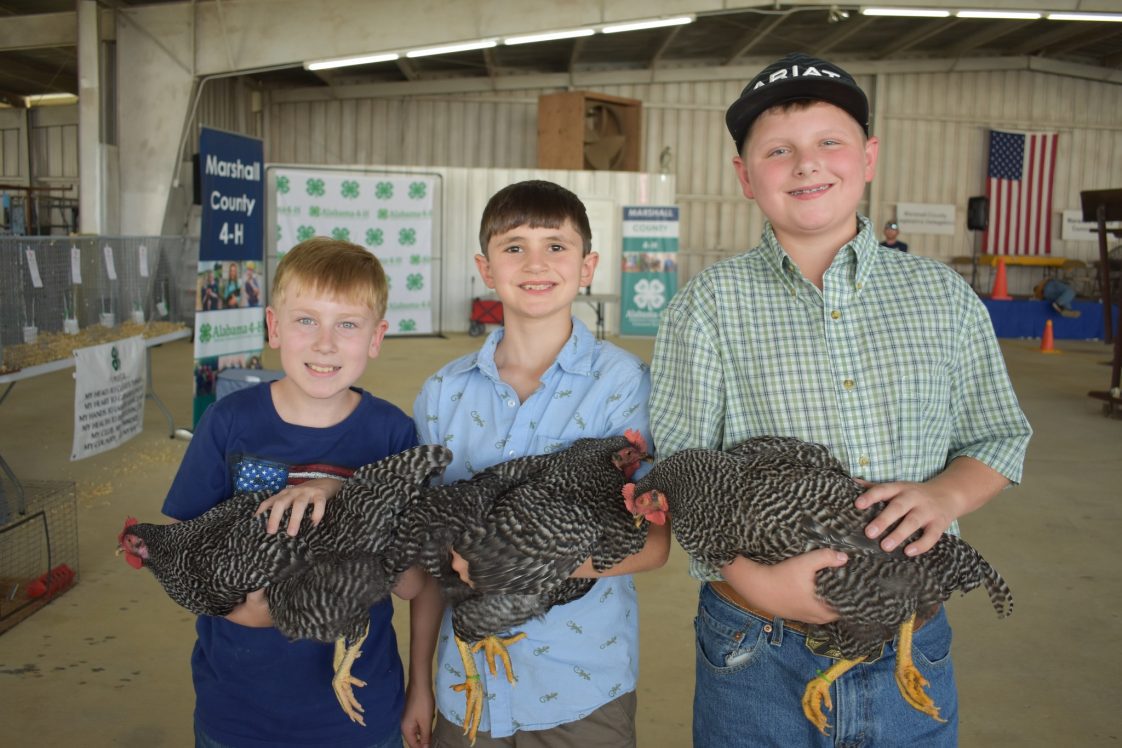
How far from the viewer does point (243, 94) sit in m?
16.7

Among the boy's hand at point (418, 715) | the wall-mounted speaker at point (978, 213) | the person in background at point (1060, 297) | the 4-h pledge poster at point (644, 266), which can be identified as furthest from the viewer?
the wall-mounted speaker at point (978, 213)

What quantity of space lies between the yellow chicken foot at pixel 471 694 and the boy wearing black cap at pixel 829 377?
19.4 inches

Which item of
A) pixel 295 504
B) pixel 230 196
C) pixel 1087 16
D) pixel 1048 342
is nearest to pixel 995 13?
pixel 1087 16

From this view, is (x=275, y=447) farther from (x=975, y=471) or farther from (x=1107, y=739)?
(x=1107, y=739)

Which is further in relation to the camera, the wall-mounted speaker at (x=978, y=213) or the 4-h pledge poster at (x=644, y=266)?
the wall-mounted speaker at (x=978, y=213)

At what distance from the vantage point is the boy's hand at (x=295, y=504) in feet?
5.66

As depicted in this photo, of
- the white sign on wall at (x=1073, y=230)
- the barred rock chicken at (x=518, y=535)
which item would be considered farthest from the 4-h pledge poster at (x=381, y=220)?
the white sign on wall at (x=1073, y=230)

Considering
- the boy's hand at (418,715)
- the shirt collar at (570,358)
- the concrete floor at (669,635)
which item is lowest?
the concrete floor at (669,635)

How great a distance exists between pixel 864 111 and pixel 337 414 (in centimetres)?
135

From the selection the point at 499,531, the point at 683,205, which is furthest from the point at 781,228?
the point at 683,205

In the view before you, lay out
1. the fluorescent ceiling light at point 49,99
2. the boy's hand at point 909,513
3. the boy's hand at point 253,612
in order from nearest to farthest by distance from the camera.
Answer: the boy's hand at point 909,513
the boy's hand at point 253,612
the fluorescent ceiling light at point 49,99

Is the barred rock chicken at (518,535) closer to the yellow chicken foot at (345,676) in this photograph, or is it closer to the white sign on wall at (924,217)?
the yellow chicken foot at (345,676)

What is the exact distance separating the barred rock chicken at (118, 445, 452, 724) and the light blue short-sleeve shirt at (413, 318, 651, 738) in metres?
0.19

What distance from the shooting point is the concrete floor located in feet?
10.3
